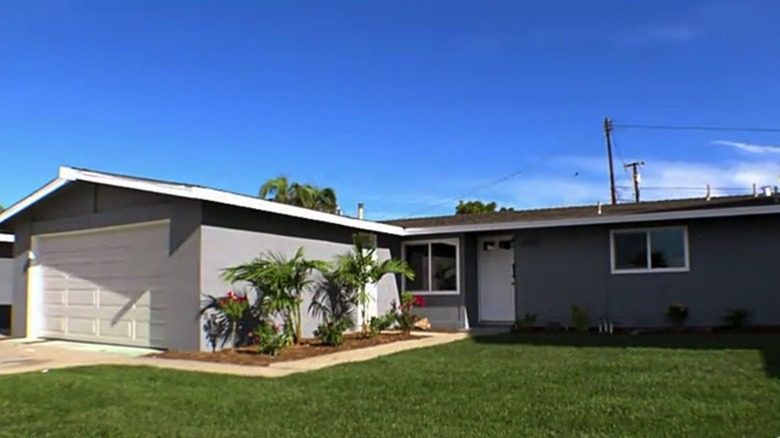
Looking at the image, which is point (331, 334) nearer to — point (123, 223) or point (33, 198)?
point (123, 223)

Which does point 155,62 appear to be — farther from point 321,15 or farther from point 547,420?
point 547,420

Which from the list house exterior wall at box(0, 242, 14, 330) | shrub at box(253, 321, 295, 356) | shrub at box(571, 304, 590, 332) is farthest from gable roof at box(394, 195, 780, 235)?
house exterior wall at box(0, 242, 14, 330)

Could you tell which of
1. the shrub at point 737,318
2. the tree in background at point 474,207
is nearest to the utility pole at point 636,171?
the tree in background at point 474,207

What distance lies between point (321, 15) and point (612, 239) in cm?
849

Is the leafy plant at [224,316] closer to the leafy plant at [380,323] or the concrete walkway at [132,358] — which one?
the concrete walkway at [132,358]

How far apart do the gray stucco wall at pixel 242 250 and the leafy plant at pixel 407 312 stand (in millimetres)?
1832

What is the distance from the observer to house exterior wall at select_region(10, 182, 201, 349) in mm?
11469

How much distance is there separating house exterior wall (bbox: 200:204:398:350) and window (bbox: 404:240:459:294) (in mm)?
2484

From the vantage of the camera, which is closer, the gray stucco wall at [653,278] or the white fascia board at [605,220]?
the white fascia board at [605,220]

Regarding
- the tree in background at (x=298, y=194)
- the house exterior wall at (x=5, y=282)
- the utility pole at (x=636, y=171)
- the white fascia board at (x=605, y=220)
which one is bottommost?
the house exterior wall at (x=5, y=282)

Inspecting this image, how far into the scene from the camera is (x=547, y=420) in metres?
5.56

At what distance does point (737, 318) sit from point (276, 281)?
9.50 metres

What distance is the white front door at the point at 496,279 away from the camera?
16.8m

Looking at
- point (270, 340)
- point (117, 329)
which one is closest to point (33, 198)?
point (117, 329)
